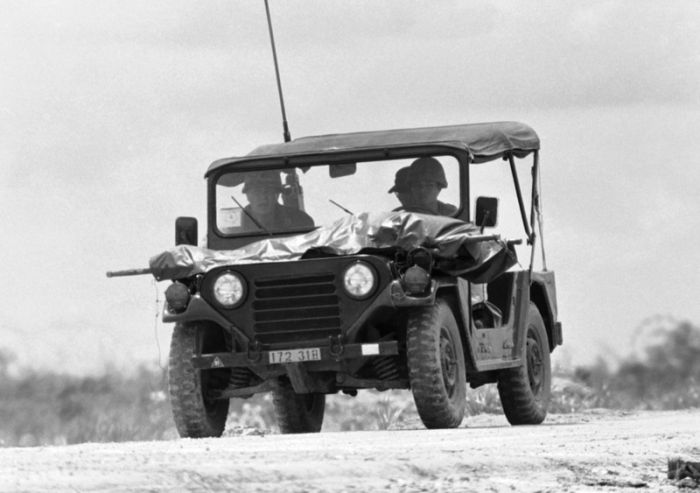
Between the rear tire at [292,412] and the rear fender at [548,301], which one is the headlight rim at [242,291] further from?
the rear fender at [548,301]

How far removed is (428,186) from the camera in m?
13.5

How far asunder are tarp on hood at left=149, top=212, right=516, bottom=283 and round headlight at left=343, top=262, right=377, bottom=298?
0.63 feet

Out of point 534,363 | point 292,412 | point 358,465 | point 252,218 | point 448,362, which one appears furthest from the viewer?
point 534,363

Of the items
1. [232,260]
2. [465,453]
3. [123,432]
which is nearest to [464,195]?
[232,260]

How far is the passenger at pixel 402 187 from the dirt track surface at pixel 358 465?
373cm

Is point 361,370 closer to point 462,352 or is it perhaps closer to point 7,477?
point 462,352

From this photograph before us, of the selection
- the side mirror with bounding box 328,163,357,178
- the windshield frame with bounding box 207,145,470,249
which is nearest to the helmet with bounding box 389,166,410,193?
the windshield frame with bounding box 207,145,470,249

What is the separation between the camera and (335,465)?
289 inches

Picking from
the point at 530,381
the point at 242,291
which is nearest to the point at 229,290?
the point at 242,291

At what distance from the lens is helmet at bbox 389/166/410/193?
13.7m

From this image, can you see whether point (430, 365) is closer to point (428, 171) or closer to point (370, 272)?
point (370, 272)

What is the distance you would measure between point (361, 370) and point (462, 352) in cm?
71

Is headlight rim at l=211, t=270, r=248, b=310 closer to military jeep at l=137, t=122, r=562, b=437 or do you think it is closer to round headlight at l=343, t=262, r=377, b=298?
military jeep at l=137, t=122, r=562, b=437

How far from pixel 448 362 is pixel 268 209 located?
76.9 inches
